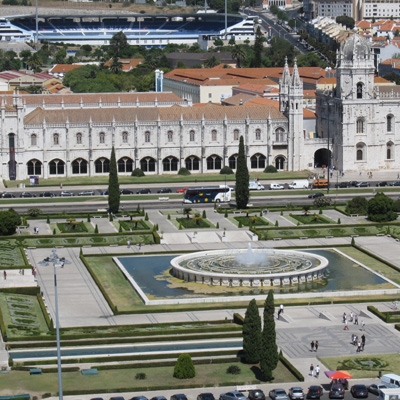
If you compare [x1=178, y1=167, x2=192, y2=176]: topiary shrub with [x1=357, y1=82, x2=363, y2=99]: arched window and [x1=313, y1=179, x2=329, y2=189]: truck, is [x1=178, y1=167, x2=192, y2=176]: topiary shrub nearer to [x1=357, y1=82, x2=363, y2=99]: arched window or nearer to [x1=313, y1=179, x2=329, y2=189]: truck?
[x1=313, y1=179, x2=329, y2=189]: truck

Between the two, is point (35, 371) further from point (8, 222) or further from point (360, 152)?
point (360, 152)

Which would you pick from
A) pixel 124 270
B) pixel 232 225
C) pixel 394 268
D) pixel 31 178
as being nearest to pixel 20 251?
pixel 124 270

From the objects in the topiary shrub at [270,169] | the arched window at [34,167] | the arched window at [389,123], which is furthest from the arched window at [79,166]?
the arched window at [389,123]

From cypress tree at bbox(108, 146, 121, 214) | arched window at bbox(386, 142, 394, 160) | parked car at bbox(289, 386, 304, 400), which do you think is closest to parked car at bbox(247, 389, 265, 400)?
parked car at bbox(289, 386, 304, 400)

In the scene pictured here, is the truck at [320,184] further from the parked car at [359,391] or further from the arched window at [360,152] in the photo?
the parked car at [359,391]

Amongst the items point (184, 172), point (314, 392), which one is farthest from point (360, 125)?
point (314, 392)

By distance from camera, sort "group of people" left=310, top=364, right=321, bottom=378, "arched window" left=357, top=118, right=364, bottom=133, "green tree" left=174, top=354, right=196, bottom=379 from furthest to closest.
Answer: "arched window" left=357, top=118, right=364, bottom=133
"group of people" left=310, top=364, right=321, bottom=378
"green tree" left=174, top=354, right=196, bottom=379

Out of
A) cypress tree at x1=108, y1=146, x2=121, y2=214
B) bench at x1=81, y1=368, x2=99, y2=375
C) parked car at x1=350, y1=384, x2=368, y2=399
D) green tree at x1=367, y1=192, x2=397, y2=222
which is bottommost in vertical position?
parked car at x1=350, y1=384, x2=368, y2=399
